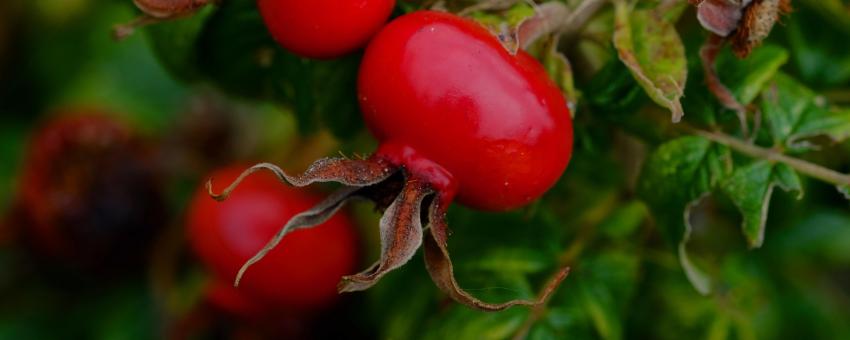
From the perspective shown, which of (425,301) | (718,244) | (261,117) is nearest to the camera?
(425,301)

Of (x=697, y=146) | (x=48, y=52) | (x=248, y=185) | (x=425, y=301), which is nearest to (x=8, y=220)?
(x=48, y=52)

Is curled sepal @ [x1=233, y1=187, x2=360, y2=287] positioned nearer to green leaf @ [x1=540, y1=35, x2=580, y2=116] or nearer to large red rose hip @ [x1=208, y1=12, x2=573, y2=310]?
large red rose hip @ [x1=208, y1=12, x2=573, y2=310]

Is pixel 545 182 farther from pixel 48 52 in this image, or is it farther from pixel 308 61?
pixel 48 52

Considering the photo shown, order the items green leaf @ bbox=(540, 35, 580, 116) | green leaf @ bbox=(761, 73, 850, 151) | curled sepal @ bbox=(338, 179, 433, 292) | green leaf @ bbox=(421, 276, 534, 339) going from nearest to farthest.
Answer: curled sepal @ bbox=(338, 179, 433, 292) < green leaf @ bbox=(540, 35, 580, 116) < green leaf @ bbox=(761, 73, 850, 151) < green leaf @ bbox=(421, 276, 534, 339)

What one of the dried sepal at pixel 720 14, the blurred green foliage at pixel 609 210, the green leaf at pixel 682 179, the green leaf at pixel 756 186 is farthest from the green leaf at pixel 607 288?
the dried sepal at pixel 720 14

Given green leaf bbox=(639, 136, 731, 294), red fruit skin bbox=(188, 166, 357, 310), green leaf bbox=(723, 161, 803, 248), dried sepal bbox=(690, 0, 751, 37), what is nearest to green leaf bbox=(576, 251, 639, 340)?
green leaf bbox=(639, 136, 731, 294)

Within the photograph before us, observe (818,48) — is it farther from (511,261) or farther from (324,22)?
(324,22)
